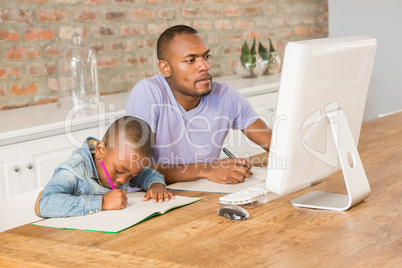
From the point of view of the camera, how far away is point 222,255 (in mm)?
1117

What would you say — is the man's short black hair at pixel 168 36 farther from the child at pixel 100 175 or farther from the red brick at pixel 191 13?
the red brick at pixel 191 13

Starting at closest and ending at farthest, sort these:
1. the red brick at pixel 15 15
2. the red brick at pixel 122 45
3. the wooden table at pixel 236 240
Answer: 1. the wooden table at pixel 236 240
2. the red brick at pixel 15 15
3. the red brick at pixel 122 45

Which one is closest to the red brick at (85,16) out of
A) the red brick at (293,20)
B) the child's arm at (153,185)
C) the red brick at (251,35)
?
the red brick at (251,35)

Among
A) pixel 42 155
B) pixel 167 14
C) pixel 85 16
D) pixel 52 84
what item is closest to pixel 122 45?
pixel 85 16

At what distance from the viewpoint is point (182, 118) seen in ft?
6.62

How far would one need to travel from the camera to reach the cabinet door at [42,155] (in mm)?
2303

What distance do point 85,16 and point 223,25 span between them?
1250 mm

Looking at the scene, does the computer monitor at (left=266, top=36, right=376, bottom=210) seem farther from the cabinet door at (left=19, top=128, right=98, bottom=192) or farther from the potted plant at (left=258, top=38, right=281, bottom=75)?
the potted plant at (left=258, top=38, right=281, bottom=75)

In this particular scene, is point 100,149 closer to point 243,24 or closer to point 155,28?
point 155,28

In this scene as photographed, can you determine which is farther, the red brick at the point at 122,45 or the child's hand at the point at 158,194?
the red brick at the point at 122,45

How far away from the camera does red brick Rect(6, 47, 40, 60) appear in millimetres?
2809

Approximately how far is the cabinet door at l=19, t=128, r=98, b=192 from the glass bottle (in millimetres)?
449

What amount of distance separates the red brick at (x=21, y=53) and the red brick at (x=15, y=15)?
0.47 ft

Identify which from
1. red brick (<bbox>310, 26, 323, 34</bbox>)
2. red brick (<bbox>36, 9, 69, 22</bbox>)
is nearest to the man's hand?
red brick (<bbox>36, 9, 69, 22</bbox>)
